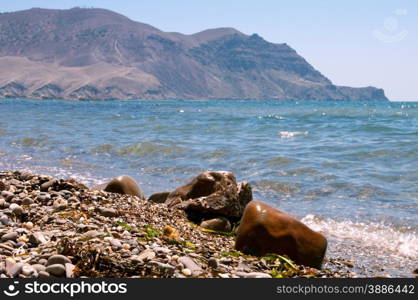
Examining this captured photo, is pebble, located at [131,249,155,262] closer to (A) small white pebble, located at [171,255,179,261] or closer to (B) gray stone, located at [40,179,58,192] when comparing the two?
(A) small white pebble, located at [171,255,179,261]

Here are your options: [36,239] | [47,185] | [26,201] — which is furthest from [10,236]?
[47,185]

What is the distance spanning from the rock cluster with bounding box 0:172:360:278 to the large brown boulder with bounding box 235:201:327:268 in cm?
22

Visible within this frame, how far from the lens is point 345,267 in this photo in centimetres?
604

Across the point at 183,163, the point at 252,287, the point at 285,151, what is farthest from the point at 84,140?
the point at 252,287

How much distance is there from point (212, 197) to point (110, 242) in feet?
11.2

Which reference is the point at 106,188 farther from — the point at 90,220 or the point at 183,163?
the point at 183,163

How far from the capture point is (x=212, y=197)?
25.3 ft

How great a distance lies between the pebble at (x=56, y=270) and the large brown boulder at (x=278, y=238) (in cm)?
267

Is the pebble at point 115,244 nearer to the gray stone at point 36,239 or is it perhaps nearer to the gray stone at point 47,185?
the gray stone at point 36,239

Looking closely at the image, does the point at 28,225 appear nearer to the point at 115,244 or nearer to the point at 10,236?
the point at 10,236

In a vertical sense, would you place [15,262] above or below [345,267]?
above

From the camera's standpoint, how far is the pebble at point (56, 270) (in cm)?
366

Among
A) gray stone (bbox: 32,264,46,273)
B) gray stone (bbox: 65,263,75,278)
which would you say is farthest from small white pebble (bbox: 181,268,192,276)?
gray stone (bbox: 32,264,46,273)

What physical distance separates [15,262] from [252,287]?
6.32 feet
